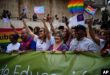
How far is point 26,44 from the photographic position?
10.2 meters

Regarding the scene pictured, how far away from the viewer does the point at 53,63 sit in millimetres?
7922

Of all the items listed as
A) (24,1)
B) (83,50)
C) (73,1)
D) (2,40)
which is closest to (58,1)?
(24,1)

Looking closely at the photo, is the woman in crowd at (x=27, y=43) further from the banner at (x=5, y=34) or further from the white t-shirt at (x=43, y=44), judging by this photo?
the banner at (x=5, y=34)

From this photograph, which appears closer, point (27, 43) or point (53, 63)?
point (53, 63)

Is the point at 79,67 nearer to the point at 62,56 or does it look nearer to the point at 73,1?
the point at 62,56

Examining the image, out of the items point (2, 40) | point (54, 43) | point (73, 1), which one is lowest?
point (2, 40)

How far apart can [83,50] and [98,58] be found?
0.44 meters

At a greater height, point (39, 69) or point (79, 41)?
point (79, 41)

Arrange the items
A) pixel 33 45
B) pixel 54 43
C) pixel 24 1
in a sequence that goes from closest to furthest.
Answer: pixel 54 43
pixel 33 45
pixel 24 1

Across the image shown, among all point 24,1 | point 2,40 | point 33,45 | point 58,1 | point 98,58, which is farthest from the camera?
point 58,1

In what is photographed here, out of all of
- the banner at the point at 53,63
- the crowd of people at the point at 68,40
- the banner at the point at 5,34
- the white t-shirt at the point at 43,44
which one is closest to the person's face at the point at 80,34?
the crowd of people at the point at 68,40

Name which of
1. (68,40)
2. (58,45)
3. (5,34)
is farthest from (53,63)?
(5,34)

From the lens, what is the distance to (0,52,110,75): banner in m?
7.38

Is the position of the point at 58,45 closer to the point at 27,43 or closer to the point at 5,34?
the point at 27,43
